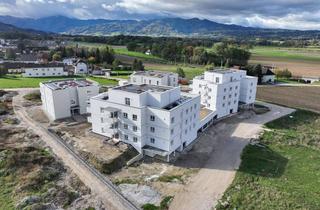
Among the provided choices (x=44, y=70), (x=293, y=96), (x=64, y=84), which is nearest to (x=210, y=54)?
(x=293, y=96)

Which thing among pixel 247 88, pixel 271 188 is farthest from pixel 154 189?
pixel 247 88

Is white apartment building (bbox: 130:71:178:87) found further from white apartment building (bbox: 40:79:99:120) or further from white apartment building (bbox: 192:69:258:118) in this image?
white apartment building (bbox: 40:79:99:120)

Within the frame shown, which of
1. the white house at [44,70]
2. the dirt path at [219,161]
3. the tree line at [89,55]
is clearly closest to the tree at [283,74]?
the dirt path at [219,161]

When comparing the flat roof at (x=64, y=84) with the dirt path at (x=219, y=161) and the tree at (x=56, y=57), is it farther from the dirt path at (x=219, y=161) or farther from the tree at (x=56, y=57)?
the tree at (x=56, y=57)

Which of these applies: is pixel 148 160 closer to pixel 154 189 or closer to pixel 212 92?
pixel 154 189

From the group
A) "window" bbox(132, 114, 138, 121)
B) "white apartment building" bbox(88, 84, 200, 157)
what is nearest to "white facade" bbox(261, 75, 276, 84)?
"white apartment building" bbox(88, 84, 200, 157)

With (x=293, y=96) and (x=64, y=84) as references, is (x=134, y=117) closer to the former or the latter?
(x=64, y=84)
